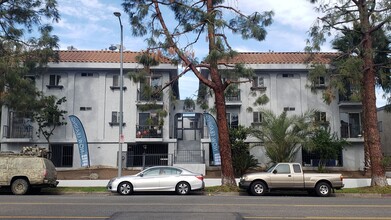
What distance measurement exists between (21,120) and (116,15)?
1356 cm

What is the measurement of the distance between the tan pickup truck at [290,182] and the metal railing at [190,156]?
11.8 meters

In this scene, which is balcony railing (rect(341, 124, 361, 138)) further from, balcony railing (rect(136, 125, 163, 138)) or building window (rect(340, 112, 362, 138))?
balcony railing (rect(136, 125, 163, 138))

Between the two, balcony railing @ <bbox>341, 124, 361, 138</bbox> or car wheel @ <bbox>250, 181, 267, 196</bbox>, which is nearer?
car wheel @ <bbox>250, 181, 267, 196</bbox>

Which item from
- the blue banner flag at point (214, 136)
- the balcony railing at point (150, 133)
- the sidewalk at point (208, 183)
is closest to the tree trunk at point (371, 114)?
the sidewalk at point (208, 183)

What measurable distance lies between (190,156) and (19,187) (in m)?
14.0

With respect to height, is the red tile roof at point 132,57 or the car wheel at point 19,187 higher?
the red tile roof at point 132,57

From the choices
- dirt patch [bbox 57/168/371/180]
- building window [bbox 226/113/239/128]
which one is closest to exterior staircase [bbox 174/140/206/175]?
dirt patch [bbox 57/168/371/180]

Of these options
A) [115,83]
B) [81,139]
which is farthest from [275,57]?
[81,139]

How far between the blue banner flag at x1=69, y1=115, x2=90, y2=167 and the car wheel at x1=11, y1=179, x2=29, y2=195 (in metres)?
9.63

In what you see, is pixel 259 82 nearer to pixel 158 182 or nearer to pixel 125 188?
pixel 158 182

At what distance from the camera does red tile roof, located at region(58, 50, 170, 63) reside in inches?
1240

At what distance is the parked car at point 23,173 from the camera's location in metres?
18.7

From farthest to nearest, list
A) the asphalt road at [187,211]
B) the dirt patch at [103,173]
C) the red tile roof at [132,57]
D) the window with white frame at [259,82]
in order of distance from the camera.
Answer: the window with white frame at [259,82] < the red tile roof at [132,57] < the dirt patch at [103,173] < the asphalt road at [187,211]

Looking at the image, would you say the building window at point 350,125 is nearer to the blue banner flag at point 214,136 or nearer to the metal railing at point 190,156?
the blue banner flag at point 214,136
